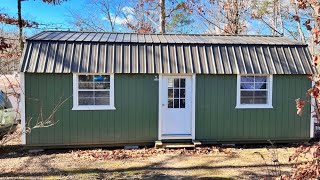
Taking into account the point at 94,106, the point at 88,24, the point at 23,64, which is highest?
the point at 88,24

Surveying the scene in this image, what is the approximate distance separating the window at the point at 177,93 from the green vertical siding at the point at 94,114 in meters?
0.49

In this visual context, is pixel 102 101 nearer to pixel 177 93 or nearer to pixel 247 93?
pixel 177 93

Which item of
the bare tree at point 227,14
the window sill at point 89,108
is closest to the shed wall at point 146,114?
the window sill at point 89,108

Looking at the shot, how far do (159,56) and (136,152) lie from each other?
281 cm

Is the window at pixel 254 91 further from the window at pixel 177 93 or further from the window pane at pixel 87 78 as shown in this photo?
the window pane at pixel 87 78

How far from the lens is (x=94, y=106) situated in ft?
26.9

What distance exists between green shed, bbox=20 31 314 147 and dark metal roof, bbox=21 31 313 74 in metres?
0.03

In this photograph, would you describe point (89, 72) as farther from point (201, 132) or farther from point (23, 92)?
point (201, 132)

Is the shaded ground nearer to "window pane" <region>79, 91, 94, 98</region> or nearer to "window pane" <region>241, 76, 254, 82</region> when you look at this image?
"window pane" <region>79, 91, 94, 98</region>

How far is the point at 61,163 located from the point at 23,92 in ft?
7.16

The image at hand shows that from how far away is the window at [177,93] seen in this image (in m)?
8.66

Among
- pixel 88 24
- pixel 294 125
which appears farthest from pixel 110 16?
pixel 294 125

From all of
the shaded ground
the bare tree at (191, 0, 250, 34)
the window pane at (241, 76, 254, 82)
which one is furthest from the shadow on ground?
the bare tree at (191, 0, 250, 34)

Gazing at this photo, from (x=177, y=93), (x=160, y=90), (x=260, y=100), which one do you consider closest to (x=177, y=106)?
(x=177, y=93)
